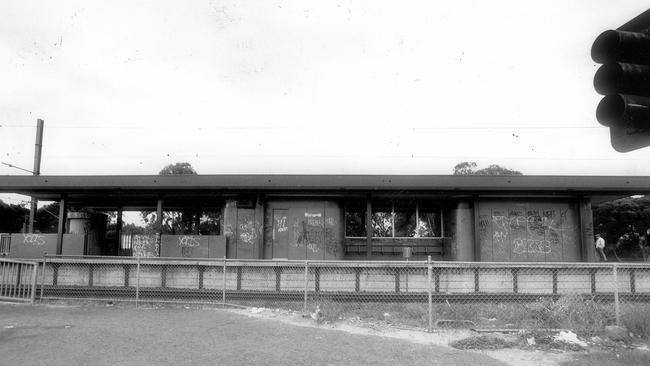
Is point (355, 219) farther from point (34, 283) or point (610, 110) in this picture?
point (610, 110)

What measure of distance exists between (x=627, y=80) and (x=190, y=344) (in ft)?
23.4

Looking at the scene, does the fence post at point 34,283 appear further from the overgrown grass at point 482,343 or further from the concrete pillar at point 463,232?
the concrete pillar at point 463,232

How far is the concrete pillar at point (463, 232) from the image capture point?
14.9 metres

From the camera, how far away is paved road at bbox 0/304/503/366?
696 cm

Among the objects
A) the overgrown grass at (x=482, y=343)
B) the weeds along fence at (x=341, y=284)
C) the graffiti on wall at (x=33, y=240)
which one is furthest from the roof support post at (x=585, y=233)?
the graffiti on wall at (x=33, y=240)

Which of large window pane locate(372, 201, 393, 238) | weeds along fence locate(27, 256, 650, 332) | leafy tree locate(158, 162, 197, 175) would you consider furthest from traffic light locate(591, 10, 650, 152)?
leafy tree locate(158, 162, 197, 175)

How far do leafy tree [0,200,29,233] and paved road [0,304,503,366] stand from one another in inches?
1834

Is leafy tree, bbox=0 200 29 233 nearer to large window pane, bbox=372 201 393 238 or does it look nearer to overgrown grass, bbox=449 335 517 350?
A: large window pane, bbox=372 201 393 238

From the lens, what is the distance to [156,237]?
50.2 feet

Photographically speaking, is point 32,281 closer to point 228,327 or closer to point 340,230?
point 228,327

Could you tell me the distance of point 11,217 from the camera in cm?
5034

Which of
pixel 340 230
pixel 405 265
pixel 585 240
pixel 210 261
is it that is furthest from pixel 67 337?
pixel 585 240

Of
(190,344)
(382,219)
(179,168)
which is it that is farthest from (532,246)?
(179,168)

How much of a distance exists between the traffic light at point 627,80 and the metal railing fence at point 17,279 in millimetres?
13124
